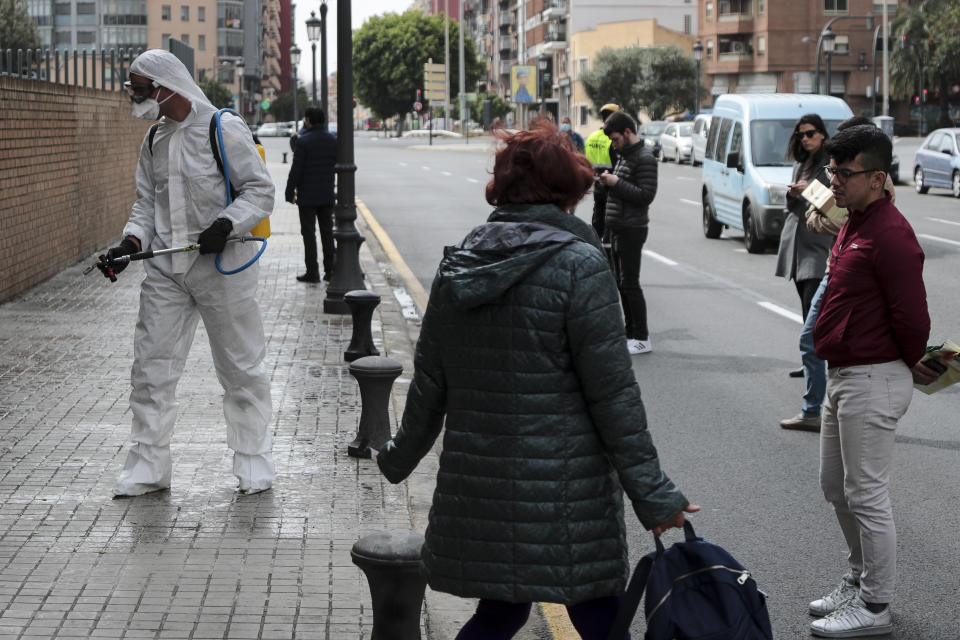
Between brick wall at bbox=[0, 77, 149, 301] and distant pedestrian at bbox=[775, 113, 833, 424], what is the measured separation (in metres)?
7.26

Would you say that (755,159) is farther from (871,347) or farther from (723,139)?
(871,347)

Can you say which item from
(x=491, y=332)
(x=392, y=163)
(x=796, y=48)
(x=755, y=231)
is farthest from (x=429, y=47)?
(x=491, y=332)

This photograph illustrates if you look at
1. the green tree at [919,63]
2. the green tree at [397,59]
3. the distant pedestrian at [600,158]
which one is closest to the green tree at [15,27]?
the green tree at [919,63]

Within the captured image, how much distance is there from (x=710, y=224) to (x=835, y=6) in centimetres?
6754

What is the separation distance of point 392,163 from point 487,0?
97.9 m

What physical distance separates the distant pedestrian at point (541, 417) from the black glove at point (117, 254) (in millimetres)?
2915

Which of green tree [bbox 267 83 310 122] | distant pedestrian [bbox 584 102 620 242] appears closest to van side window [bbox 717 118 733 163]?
distant pedestrian [bbox 584 102 620 242]

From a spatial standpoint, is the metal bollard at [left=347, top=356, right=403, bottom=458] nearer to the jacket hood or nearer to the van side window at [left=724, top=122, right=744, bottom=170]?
the jacket hood

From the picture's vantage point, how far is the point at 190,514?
575cm

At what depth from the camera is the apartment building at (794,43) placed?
82.6m

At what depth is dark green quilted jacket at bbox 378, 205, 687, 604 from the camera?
10.4 ft

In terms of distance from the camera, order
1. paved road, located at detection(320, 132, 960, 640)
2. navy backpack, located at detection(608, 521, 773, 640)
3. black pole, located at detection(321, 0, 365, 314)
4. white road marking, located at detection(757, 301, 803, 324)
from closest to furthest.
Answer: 1. navy backpack, located at detection(608, 521, 773, 640)
2. paved road, located at detection(320, 132, 960, 640)
3. black pole, located at detection(321, 0, 365, 314)
4. white road marking, located at detection(757, 301, 803, 324)

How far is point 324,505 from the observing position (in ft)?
19.4

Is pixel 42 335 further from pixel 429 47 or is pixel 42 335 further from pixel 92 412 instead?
pixel 429 47
